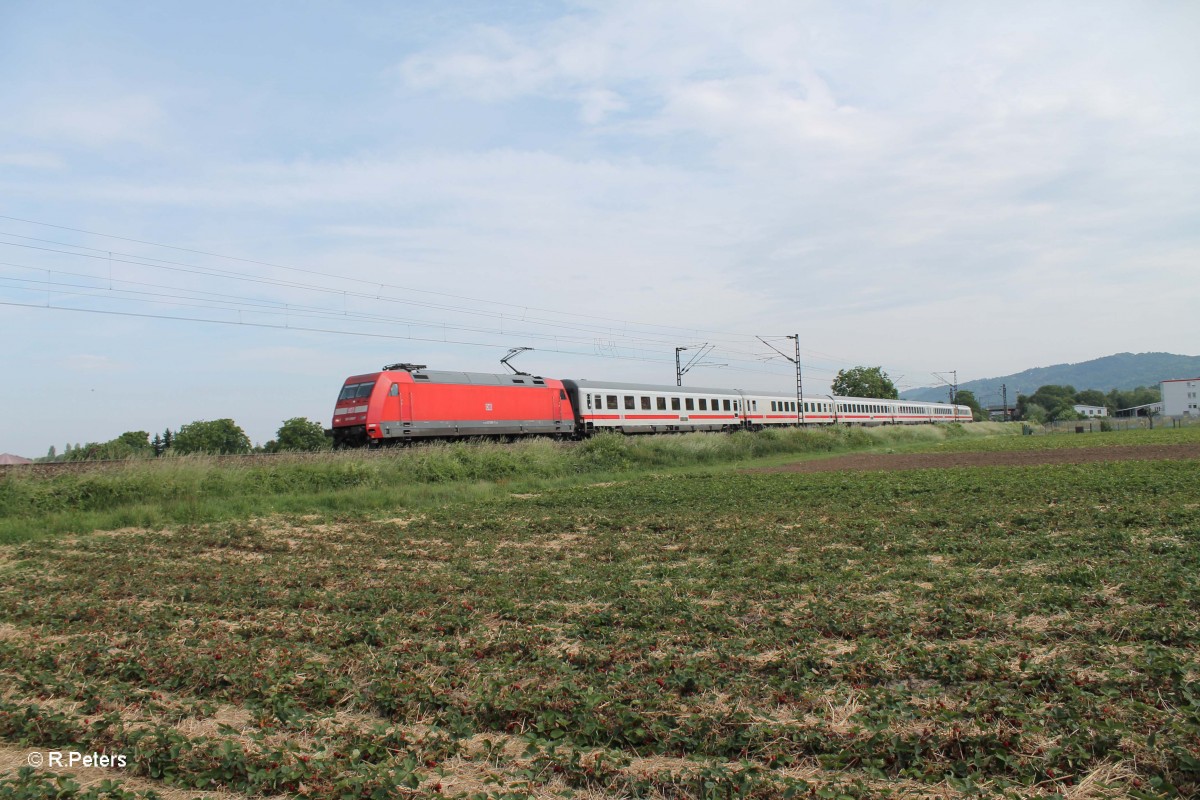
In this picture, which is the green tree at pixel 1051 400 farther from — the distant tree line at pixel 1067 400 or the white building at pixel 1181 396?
the white building at pixel 1181 396

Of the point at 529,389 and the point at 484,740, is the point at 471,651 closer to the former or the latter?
the point at 484,740

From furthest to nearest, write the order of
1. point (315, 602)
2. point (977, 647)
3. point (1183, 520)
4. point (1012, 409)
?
point (1012, 409) < point (1183, 520) < point (315, 602) < point (977, 647)

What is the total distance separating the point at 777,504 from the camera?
1526cm

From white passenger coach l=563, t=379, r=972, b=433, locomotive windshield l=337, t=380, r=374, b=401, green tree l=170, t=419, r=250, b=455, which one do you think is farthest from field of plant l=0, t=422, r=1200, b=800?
green tree l=170, t=419, r=250, b=455

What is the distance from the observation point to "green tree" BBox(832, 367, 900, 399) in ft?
390

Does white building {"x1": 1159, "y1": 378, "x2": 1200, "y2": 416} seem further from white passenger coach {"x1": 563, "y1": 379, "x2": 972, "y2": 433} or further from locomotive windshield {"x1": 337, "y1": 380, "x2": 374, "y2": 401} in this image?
locomotive windshield {"x1": 337, "y1": 380, "x2": 374, "y2": 401}

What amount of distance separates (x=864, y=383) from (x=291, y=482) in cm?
11149

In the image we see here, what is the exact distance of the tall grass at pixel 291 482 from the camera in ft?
49.9

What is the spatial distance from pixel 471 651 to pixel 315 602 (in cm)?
271

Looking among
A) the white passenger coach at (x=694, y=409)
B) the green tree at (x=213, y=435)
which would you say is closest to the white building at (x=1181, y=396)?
the white passenger coach at (x=694, y=409)

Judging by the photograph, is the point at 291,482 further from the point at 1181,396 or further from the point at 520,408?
the point at 1181,396

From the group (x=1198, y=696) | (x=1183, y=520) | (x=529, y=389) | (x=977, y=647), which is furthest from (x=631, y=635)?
(x=529, y=389)

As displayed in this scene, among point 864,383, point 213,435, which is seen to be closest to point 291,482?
point 213,435

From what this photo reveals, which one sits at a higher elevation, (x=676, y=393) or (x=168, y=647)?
(x=676, y=393)
